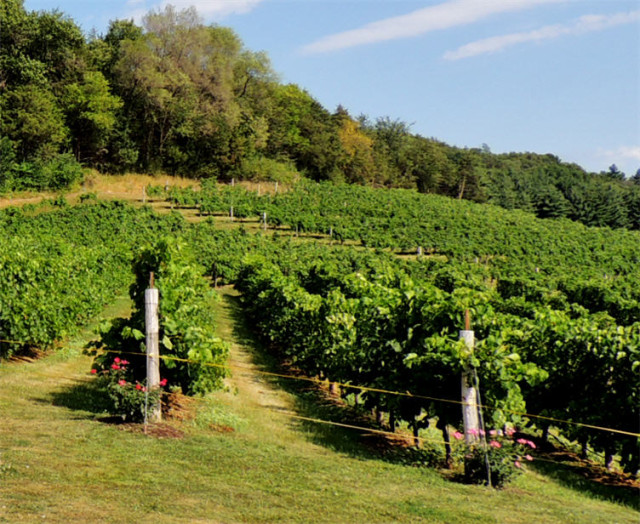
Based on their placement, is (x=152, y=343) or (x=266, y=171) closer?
(x=152, y=343)

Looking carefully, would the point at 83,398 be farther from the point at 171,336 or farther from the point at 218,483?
the point at 218,483

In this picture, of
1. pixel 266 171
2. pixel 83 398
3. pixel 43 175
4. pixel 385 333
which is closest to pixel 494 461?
pixel 385 333

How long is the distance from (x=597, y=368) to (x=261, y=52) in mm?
69316

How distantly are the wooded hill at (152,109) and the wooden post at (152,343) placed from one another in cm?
4605

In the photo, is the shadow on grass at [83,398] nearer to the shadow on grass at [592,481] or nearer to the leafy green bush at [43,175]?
the shadow on grass at [592,481]

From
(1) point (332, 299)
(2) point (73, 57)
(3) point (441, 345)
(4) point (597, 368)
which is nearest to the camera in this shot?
(3) point (441, 345)

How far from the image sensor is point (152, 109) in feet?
206

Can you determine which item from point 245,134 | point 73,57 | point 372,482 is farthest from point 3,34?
point 372,482

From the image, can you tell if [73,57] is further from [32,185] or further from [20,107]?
[32,185]

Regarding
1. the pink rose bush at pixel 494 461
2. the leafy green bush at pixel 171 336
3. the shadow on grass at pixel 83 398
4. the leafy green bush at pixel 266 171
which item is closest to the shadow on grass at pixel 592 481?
the pink rose bush at pixel 494 461

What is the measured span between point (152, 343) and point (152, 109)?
5760cm

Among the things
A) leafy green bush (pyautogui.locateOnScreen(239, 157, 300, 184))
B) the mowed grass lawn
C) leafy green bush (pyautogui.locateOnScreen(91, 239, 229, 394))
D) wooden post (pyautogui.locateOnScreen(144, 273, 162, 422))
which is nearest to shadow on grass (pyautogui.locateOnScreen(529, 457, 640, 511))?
the mowed grass lawn

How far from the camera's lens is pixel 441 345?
352 inches

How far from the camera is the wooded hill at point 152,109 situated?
5522cm
